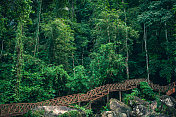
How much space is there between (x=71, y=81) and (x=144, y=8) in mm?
9962

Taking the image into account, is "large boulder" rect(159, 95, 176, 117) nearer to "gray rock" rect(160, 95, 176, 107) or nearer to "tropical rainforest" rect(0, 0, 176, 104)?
"gray rock" rect(160, 95, 176, 107)

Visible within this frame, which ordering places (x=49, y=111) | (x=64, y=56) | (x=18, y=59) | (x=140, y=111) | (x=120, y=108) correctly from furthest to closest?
(x=64, y=56) → (x=120, y=108) → (x=140, y=111) → (x=18, y=59) → (x=49, y=111)

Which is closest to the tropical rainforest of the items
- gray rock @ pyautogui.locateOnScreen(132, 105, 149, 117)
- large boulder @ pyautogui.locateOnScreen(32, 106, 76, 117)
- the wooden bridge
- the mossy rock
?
the wooden bridge

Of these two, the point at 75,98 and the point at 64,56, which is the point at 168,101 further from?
the point at 64,56

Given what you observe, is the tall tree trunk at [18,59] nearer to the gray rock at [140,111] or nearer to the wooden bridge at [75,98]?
the wooden bridge at [75,98]

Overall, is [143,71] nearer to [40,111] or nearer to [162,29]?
[162,29]

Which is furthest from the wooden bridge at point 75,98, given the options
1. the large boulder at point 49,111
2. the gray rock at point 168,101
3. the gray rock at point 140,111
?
the gray rock at point 140,111

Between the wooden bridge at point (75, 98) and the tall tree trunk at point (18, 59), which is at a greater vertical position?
the tall tree trunk at point (18, 59)

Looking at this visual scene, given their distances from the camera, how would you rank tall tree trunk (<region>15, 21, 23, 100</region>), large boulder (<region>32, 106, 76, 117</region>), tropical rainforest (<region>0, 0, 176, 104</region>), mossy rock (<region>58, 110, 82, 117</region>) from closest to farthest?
large boulder (<region>32, 106, 76, 117</region>)
mossy rock (<region>58, 110, 82, 117</region>)
tall tree trunk (<region>15, 21, 23, 100</region>)
tropical rainforest (<region>0, 0, 176, 104</region>)

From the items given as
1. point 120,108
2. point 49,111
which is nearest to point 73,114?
point 49,111

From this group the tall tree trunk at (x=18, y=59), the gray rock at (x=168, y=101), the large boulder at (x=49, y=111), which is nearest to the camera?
the large boulder at (x=49, y=111)

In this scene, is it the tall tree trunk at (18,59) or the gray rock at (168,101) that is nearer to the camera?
the tall tree trunk at (18,59)

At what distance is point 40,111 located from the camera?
26.8 feet

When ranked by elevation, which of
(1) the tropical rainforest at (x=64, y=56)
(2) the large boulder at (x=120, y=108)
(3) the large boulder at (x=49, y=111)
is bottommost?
(2) the large boulder at (x=120, y=108)
